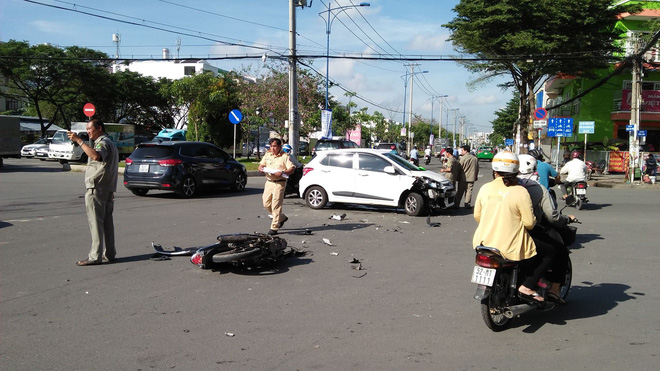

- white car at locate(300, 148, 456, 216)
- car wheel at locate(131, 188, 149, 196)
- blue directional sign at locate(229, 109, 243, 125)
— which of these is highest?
blue directional sign at locate(229, 109, 243, 125)

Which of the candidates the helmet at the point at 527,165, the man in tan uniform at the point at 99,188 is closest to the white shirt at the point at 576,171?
the helmet at the point at 527,165

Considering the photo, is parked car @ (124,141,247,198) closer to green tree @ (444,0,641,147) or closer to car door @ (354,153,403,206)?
car door @ (354,153,403,206)

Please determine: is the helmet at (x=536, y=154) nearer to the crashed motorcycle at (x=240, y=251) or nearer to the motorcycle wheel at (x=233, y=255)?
the crashed motorcycle at (x=240, y=251)

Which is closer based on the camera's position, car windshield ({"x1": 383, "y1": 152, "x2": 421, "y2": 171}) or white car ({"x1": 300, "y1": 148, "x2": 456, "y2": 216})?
white car ({"x1": 300, "y1": 148, "x2": 456, "y2": 216})

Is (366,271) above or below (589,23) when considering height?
below

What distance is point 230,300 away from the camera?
19.0ft

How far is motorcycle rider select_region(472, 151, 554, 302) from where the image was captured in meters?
4.72

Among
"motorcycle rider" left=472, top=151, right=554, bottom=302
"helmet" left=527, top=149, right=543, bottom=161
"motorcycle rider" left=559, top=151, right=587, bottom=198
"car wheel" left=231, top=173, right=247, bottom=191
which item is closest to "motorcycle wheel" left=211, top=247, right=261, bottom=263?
"motorcycle rider" left=472, top=151, right=554, bottom=302

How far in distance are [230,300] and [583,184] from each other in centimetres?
1199

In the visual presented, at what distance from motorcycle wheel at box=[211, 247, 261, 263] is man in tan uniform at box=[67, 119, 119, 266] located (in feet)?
5.53

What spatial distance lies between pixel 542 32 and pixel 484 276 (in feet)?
101

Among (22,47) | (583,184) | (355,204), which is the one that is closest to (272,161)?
(355,204)

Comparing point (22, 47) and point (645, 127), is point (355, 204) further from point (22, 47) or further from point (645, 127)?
point (22, 47)

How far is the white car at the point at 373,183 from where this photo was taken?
1270 cm
